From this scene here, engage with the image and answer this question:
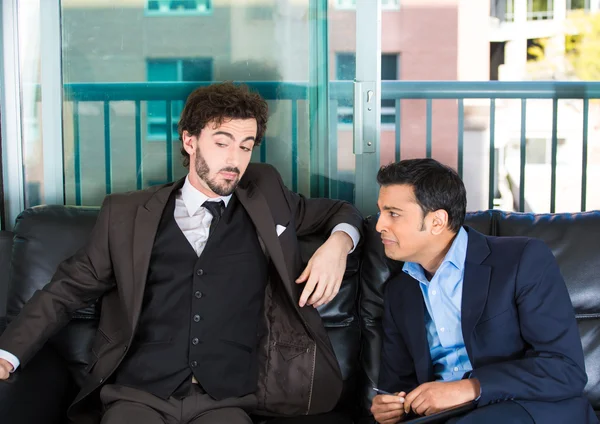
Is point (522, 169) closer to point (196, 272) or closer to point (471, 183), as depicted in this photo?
point (471, 183)

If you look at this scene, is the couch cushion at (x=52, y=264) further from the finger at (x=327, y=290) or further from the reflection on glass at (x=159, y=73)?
the finger at (x=327, y=290)

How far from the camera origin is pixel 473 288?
1.84 metres

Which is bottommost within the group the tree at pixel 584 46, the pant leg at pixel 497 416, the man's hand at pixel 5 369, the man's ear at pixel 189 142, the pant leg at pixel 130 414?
the pant leg at pixel 130 414

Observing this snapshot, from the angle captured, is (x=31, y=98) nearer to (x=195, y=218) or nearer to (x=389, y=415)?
(x=195, y=218)

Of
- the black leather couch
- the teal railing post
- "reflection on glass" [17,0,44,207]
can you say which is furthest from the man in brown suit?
"reflection on glass" [17,0,44,207]

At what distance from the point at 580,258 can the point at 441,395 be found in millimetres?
730

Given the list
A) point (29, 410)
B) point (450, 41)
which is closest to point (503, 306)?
point (29, 410)

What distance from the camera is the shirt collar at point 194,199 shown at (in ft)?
6.83

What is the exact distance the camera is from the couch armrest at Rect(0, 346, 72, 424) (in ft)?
5.91

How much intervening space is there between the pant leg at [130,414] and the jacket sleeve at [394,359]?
24.1 inches

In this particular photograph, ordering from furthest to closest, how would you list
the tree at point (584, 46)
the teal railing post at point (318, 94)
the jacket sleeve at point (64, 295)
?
1. the tree at point (584, 46)
2. the teal railing post at point (318, 94)
3. the jacket sleeve at point (64, 295)

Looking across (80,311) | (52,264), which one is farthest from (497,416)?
(52,264)

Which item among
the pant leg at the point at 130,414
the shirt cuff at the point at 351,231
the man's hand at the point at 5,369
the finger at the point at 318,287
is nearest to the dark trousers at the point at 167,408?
the pant leg at the point at 130,414

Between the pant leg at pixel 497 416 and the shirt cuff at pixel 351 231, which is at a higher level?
the shirt cuff at pixel 351 231
